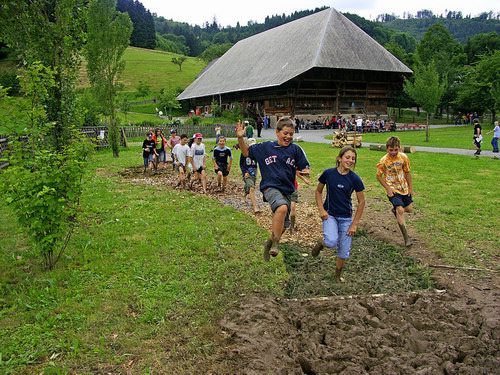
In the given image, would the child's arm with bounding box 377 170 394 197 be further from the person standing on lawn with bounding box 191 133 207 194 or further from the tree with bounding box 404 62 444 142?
the tree with bounding box 404 62 444 142

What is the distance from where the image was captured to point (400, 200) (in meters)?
6.97

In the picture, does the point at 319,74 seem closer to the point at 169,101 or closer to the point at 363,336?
the point at 169,101

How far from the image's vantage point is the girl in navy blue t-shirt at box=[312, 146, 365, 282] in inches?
214

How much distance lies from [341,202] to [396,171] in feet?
6.66

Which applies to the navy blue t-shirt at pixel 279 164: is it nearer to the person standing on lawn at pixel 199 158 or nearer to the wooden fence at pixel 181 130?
the person standing on lawn at pixel 199 158

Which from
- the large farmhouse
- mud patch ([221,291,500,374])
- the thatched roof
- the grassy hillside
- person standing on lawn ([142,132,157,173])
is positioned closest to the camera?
mud patch ([221,291,500,374])

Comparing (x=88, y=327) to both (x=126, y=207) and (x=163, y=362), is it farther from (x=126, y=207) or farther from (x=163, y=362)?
(x=126, y=207)

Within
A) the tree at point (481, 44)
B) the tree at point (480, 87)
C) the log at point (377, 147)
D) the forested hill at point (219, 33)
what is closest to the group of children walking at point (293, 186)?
the log at point (377, 147)

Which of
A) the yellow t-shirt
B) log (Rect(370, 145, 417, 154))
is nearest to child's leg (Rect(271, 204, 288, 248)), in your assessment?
the yellow t-shirt

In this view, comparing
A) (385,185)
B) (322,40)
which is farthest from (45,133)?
(322,40)

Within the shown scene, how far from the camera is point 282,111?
1752 inches

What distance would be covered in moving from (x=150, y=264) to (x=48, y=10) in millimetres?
5627

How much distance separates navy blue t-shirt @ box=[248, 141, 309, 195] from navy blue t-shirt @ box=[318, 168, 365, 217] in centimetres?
41

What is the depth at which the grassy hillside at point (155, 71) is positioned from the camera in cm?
8212
